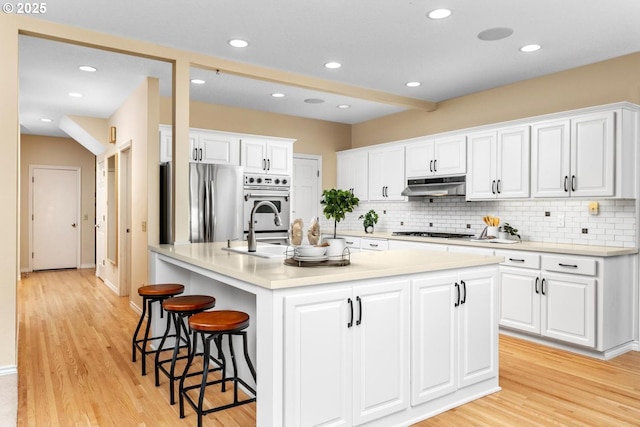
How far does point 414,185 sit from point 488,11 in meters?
2.87

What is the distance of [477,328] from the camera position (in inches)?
114

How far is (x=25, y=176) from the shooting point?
848 centimetres

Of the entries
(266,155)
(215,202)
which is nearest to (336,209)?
(215,202)

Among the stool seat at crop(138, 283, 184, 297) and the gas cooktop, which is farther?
the gas cooktop

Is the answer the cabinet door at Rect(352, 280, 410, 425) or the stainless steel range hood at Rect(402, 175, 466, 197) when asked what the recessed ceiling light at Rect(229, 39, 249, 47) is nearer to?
the cabinet door at Rect(352, 280, 410, 425)

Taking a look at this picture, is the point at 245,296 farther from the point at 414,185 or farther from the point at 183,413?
the point at 414,185

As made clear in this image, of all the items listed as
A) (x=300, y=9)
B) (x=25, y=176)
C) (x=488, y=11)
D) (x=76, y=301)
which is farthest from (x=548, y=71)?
(x=25, y=176)

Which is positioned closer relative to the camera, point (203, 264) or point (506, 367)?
point (203, 264)

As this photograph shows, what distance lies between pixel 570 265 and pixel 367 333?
2.43m

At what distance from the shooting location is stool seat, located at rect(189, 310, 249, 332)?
7.77 feet

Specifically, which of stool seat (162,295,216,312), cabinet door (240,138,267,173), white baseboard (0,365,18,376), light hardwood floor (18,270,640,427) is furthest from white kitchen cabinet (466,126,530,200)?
white baseboard (0,365,18,376)

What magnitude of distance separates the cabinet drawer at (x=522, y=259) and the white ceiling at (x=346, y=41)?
1881 millimetres

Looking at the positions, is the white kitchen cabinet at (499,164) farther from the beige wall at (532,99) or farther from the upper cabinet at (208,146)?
the upper cabinet at (208,146)

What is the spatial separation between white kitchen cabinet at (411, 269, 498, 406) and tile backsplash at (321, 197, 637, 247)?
1.95m
